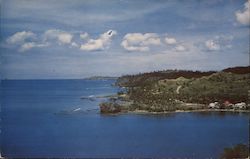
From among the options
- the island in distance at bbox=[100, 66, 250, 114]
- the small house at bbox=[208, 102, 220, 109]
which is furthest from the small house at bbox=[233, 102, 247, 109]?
the small house at bbox=[208, 102, 220, 109]

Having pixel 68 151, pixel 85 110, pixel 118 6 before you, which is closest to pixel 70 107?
pixel 85 110

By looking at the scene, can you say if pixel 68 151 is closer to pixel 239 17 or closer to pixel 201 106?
pixel 201 106

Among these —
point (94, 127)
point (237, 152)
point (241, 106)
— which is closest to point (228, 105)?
point (241, 106)

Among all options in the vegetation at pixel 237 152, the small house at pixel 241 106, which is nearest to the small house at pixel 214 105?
the small house at pixel 241 106

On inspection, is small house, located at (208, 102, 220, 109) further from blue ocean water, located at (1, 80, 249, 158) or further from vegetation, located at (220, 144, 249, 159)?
vegetation, located at (220, 144, 249, 159)

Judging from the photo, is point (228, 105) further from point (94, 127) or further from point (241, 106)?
point (94, 127)

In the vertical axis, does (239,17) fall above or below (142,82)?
above
